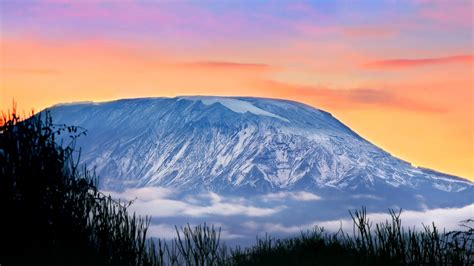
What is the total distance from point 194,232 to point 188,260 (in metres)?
0.56

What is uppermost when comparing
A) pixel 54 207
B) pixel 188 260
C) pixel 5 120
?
pixel 5 120

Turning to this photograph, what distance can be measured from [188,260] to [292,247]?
4.25m

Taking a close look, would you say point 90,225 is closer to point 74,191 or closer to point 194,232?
point 74,191

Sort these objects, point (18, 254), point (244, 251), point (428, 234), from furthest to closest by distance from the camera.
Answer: point (244, 251) < point (18, 254) < point (428, 234)

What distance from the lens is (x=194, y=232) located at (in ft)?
53.5

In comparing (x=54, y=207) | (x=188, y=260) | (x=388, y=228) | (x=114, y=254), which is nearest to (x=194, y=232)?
(x=188, y=260)

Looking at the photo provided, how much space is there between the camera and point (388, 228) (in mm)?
14750

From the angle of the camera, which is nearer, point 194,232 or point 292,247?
point 194,232

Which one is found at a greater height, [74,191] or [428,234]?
[74,191]

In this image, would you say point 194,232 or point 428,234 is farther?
point 194,232

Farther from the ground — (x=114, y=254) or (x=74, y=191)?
(x=74, y=191)

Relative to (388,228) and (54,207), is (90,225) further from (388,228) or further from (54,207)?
(388,228)

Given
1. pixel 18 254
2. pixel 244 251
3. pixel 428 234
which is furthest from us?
pixel 244 251

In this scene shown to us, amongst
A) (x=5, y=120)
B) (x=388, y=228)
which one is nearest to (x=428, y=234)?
(x=388, y=228)
